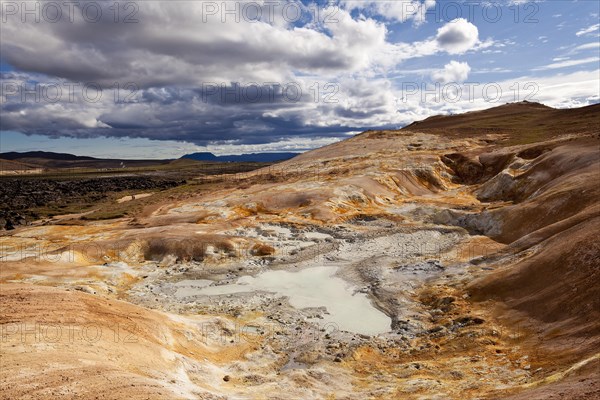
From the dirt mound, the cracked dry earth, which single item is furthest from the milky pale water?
the dirt mound

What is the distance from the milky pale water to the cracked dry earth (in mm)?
159

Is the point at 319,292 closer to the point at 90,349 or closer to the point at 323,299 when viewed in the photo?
the point at 323,299

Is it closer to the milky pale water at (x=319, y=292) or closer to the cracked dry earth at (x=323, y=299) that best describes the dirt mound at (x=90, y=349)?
the cracked dry earth at (x=323, y=299)

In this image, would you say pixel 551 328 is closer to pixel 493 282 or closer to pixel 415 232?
pixel 493 282

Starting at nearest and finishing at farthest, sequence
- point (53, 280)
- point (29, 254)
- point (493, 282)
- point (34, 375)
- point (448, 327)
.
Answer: point (34, 375), point (448, 327), point (493, 282), point (53, 280), point (29, 254)

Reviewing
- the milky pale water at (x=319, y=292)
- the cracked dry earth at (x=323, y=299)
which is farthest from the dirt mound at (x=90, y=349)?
the milky pale water at (x=319, y=292)

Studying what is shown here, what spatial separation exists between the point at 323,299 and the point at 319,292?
51.6 inches

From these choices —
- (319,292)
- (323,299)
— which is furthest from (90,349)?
(319,292)

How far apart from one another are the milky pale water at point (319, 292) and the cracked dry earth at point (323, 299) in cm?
16

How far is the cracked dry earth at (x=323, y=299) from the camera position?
14.8 meters

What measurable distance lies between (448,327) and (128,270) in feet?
77.6

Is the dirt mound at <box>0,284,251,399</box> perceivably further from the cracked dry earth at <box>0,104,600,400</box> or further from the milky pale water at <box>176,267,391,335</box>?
the milky pale water at <box>176,267,391,335</box>

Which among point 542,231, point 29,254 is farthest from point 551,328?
point 29,254

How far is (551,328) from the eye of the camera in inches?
734
